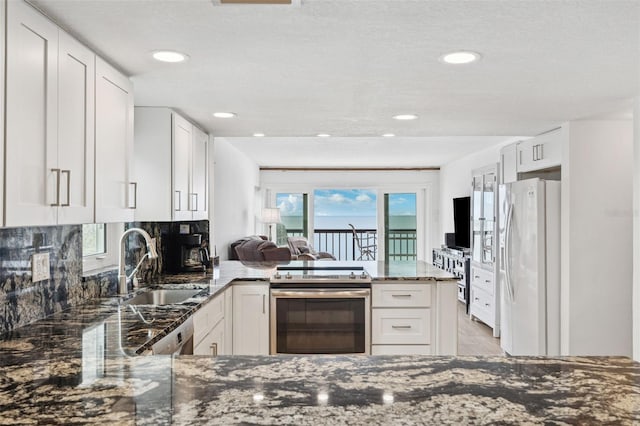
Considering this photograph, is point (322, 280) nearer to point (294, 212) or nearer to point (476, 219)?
point (476, 219)

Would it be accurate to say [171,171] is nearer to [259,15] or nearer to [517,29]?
[259,15]

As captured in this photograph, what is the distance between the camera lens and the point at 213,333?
3033mm

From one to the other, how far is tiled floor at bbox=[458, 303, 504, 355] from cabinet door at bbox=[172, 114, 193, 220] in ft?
9.82

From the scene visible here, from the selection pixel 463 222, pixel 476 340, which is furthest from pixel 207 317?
pixel 463 222

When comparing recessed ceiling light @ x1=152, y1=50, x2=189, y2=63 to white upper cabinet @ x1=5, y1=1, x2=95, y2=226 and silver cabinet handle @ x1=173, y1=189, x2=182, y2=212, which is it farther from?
silver cabinet handle @ x1=173, y1=189, x2=182, y2=212

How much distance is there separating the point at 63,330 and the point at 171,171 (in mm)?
1450

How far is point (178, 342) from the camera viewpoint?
220 cm

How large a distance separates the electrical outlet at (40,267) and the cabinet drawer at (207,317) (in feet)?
2.44

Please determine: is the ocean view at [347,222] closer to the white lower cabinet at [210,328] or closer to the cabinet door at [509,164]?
the cabinet door at [509,164]

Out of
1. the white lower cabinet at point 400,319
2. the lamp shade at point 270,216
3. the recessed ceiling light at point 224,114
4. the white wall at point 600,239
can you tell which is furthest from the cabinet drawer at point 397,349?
the lamp shade at point 270,216

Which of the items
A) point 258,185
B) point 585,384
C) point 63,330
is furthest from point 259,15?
point 258,185

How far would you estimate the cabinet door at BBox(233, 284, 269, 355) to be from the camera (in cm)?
354

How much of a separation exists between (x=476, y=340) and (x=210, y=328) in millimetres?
3336

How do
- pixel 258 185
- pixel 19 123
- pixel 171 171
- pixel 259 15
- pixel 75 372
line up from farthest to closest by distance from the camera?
pixel 258 185
pixel 171 171
pixel 259 15
pixel 19 123
pixel 75 372
